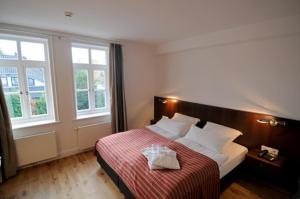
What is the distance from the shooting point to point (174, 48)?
3.42m

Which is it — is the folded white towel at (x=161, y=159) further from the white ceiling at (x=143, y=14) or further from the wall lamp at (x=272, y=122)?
the white ceiling at (x=143, y=14)

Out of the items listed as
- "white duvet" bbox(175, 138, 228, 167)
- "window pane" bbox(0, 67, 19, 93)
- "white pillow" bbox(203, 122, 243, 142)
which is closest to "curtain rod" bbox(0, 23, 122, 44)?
"window pane" bbox(0, 67, 19, 93)

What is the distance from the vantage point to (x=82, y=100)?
3305 millimetres

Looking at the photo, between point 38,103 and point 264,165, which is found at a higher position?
point 38,103

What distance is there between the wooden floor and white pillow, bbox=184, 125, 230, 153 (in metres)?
0.61

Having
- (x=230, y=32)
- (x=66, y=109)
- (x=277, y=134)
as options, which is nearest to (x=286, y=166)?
(x=277, y=134)

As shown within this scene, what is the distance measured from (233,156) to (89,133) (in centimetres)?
272

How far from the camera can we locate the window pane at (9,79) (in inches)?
98.6

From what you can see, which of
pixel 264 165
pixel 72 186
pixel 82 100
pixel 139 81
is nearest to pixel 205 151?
pixel 264 165

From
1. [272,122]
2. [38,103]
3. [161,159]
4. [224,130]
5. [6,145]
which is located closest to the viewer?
[161,159]

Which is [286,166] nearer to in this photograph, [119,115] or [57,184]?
[119,115]

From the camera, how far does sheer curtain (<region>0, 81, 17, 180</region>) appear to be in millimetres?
2293

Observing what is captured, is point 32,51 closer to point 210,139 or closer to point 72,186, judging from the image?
point 72,186

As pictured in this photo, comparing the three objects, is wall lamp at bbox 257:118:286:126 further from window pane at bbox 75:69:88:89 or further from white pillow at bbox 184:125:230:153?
window pane at bbox 75:69:88:89
